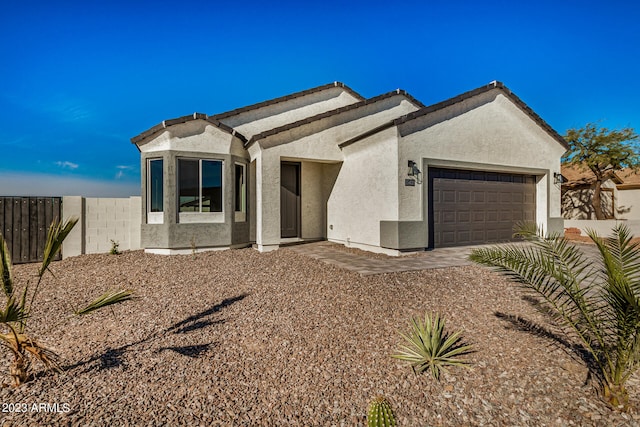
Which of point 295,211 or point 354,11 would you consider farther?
point 295,211

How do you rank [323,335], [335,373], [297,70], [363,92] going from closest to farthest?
[335,373]
[323,335]
[363,92]
[297,70]

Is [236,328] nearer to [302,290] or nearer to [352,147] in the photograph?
[302,290]

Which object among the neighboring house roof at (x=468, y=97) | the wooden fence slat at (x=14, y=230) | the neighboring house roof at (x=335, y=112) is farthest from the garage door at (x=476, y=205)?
the wooden fence slat at (x=14, y=230)

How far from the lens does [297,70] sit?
16.9 m

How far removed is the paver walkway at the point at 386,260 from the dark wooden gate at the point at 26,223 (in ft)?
26.1

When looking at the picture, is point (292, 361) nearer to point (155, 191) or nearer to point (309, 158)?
point (309, 158)

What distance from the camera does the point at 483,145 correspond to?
1104 centimetres

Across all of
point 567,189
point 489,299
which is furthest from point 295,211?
point 567,189

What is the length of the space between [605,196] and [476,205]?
54.6 feet

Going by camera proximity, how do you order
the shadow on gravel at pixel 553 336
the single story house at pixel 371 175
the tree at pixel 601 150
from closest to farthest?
the shadow on gravel at pixel 553 336
the single story house at pixel 371 175
the tree at pixel 601 150

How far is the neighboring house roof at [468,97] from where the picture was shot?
9617mm

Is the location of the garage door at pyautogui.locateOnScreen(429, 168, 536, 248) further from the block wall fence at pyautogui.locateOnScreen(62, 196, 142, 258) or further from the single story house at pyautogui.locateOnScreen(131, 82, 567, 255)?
the block wall fence at pyautogui.locateOnScreen(62, 196, 142, 258)

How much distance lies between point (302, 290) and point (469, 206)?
7.77m

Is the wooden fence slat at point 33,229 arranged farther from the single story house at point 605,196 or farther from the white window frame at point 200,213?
the single story house at point 605,196
